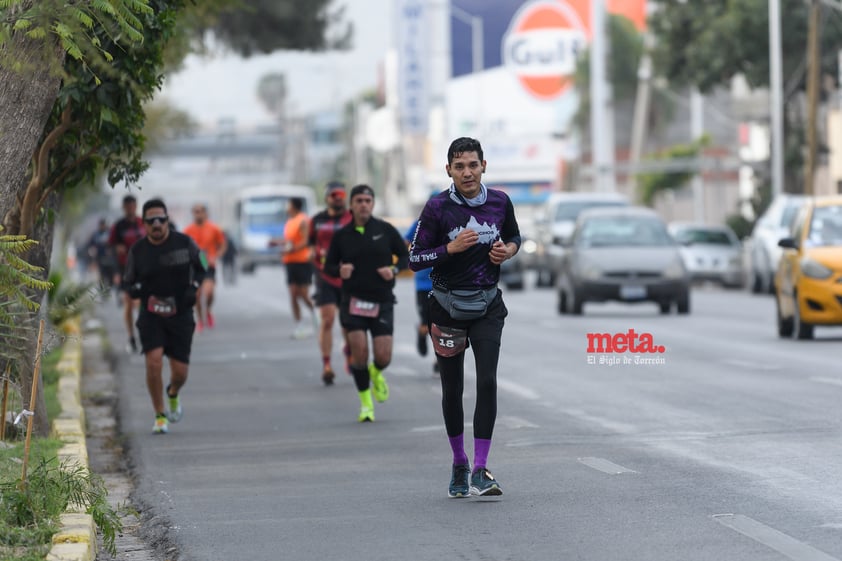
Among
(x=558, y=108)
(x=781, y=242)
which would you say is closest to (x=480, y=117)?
(x=558, y=108)

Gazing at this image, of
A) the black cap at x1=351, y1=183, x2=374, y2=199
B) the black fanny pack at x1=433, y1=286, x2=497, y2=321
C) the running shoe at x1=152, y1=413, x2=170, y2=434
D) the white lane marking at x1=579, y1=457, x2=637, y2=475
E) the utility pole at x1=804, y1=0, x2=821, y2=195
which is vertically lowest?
the running shoe at x1=152, y1=413, x2=170, y2=434

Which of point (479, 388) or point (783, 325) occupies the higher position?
point (479, 388)

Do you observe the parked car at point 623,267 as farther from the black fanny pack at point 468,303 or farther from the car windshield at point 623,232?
the black fanny pack at point 468,303

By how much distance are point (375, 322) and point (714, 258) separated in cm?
Answer: 3119

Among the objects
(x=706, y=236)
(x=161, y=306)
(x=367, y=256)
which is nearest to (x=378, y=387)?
(x=367, y=256)

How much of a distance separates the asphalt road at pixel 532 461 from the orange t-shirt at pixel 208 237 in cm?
474

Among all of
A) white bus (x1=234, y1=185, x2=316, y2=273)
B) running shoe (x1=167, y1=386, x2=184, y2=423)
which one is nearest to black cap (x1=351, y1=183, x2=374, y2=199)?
running shoe (x1=167, y1=386, x2=184, y2=423)

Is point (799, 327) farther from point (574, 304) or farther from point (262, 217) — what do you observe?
point (262, 217)

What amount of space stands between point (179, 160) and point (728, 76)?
142 m

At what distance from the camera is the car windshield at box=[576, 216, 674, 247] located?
100 ft

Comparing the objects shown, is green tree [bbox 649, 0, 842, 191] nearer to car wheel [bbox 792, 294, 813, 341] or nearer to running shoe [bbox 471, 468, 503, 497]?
car wheel [bbox 792, 294, 813, 341]

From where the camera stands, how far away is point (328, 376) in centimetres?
1894

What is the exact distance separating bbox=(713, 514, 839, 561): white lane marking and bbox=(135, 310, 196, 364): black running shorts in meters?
6.38

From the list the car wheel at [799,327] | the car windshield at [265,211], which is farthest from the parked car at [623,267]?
the car windshield at [265,211]
